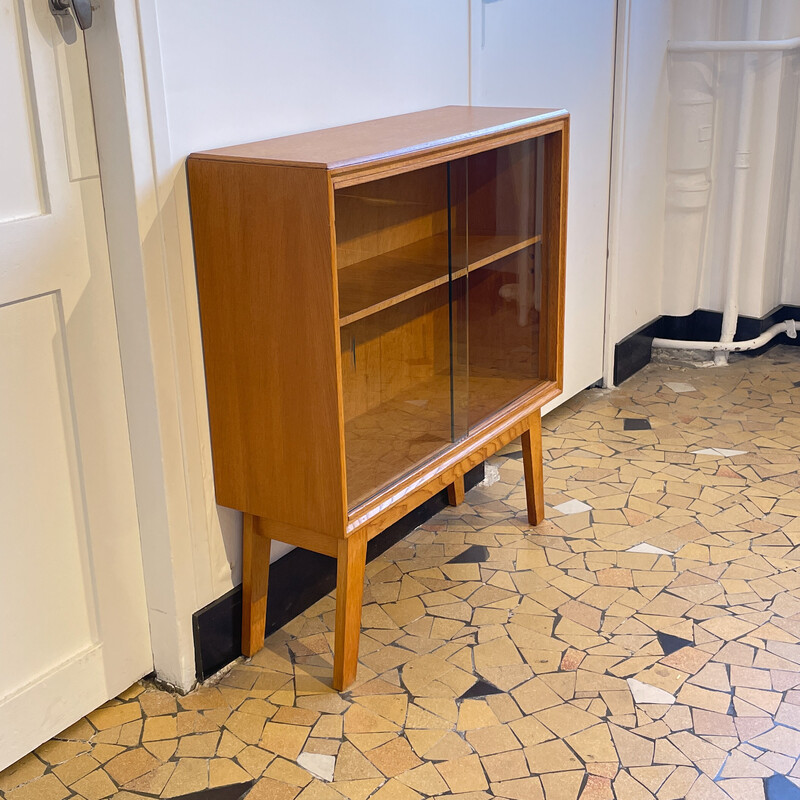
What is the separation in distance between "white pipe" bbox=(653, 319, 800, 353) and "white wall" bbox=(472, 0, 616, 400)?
1.61 ft

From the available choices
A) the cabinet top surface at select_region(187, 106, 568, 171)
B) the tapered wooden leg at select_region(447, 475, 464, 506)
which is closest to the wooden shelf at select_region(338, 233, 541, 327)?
the cabinet top surface at select_region(187, 106, 568, 171)

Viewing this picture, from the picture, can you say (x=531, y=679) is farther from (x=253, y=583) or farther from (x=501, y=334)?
(x=501, y=334)

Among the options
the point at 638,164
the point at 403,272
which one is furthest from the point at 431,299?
the point at 638,164

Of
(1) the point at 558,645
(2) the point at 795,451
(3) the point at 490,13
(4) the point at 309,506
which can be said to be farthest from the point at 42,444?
(2) the point at 795,451

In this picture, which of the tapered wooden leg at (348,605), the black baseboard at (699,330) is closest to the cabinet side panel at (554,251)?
the tapered wooden leg at (348,605)

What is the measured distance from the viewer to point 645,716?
1.95 metres

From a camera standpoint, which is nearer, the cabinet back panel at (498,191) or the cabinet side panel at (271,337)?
the cabinet side panel at (271,337)

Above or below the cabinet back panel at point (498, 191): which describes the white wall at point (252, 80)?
above

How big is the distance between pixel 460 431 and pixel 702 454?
1156 mm

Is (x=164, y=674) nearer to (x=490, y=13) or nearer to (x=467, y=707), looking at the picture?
(x=467, y=707)

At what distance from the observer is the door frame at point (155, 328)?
1.72 meters

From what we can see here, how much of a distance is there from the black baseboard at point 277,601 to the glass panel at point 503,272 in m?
0.49

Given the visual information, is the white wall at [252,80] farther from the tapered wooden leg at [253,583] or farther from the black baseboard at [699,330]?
the black baseboard at [699,330]

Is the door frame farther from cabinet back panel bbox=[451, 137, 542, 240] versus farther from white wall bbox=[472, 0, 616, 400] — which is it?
white wall bbox=[472, 0, 616, 400]
